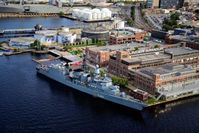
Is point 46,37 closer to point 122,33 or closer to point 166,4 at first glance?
point 122,33

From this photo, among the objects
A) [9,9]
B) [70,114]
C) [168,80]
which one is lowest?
[70,114]

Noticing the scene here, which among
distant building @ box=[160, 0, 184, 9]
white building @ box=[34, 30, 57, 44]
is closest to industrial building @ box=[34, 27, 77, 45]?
white building @ box=[34, 30, 57, 44]

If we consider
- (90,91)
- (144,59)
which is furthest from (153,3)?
(90,91)

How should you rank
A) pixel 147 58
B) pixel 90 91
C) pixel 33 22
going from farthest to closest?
pixel 33 22, pixel 147 58, pixel 90 91

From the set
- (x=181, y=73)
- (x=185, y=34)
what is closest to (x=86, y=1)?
(x=185, y=34)

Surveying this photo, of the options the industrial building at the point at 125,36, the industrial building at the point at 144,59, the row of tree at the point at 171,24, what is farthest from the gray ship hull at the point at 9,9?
the industrial building at the point at 144,59

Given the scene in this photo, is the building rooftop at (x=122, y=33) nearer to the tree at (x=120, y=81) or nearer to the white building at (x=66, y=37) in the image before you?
the white building at (x=66, y=37)

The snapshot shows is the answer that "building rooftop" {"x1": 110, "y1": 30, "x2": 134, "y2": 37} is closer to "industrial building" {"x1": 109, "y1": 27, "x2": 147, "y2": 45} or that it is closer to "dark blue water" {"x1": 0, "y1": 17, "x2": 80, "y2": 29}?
"industrial building" {"x1": 109, "y1": 27, "x2": 147, "y2": 45}
